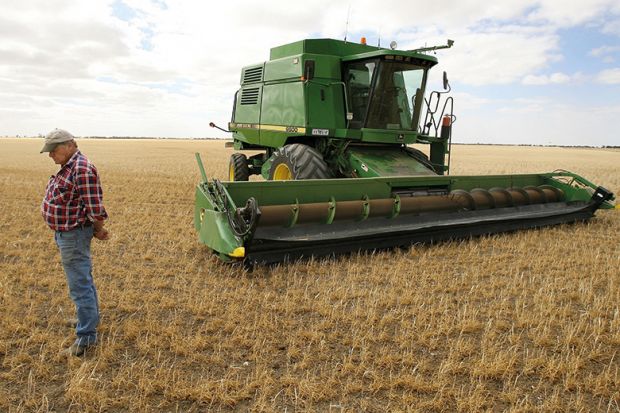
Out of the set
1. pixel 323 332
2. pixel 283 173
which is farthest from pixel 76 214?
pixel 283 173

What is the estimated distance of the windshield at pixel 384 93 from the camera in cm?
715

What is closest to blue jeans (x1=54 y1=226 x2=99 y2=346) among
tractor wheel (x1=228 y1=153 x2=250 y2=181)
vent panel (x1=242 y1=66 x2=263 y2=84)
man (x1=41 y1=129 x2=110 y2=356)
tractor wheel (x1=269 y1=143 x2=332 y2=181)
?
man (x1=41 y1=129 x2=110 y2=356)

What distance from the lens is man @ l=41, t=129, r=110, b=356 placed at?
2900 millimetres

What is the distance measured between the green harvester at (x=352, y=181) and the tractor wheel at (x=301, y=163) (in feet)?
0.05

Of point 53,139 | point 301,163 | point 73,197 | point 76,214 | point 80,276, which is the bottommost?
point 80,276

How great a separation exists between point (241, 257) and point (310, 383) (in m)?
1.99

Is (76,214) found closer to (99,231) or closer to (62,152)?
(99,231)

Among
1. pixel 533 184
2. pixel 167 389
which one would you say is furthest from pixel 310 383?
pixel 533 184

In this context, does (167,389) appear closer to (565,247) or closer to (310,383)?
(310,383)

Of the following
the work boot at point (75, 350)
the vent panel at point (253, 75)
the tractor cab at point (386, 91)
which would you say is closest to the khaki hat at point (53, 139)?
the work boot at point (75, 350)

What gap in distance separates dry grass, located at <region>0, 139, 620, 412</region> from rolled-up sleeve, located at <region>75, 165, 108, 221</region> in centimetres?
85

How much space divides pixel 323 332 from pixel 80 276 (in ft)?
5.31

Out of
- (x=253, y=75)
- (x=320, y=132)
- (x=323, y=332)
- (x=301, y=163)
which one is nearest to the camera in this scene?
(x=323, y=332)

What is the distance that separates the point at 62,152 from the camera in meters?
2.91
